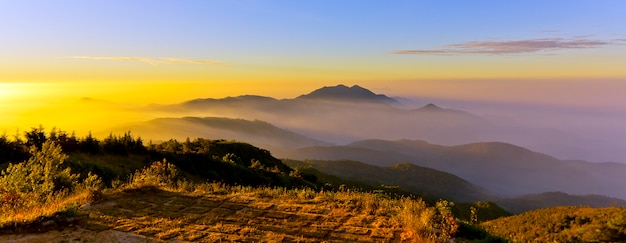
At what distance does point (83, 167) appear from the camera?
1973 cm

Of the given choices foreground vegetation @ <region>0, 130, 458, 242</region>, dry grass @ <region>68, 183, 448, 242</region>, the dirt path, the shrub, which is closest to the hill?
foreground vegetation @ <region>0, 130, 458, 242</region>

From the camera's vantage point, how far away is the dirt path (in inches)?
287

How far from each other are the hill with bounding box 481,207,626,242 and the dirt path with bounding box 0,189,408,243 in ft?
41.8

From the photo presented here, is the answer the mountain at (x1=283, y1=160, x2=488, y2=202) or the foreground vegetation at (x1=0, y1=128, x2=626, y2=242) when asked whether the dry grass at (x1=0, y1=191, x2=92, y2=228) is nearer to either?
the foreground vegetation at (x1=0, y1=128, x2=626, y2=242)

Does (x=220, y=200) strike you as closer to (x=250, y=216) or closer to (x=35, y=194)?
(x=250, y=216)

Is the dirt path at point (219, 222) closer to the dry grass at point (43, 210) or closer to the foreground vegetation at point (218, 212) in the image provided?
the foreground vegetation at point (218, 212)

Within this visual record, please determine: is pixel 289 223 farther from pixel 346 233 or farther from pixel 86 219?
pixel 86 219

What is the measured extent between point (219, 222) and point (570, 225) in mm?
28928

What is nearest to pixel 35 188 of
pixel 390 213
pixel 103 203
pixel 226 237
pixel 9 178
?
pixel 9 178

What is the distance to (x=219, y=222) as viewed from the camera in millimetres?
8406

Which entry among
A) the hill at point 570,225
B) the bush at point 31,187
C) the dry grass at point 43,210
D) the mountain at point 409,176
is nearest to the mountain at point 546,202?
the mountain at point 409,176

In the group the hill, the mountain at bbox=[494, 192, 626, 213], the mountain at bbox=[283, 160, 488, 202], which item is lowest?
the mountain at bbox=[494, 192, 626, 213]

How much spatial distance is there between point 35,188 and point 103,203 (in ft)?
10.1

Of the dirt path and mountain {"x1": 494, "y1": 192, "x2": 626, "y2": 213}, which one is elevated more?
the dirt path
